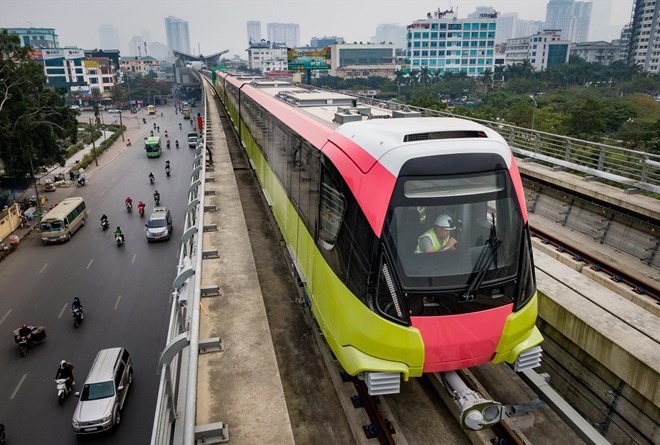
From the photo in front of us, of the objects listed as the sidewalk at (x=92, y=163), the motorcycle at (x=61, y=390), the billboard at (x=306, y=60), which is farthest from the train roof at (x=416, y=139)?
the billboard at (x=306, y=60)

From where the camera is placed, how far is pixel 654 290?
10.1m

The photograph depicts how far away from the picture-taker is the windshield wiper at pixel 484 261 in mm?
5555

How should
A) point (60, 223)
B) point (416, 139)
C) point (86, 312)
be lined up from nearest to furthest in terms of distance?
point (416, 139)
point (86, 312)
point (60, 223)

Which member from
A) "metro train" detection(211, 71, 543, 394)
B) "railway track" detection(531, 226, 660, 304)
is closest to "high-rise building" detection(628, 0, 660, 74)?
"railway track" detection(531, 226, 660, 304)

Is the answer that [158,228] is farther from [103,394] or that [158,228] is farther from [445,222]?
[445,222]

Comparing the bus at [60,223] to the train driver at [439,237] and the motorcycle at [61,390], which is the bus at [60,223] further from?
the train driver at [439,237]

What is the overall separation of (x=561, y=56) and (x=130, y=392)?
483 ft

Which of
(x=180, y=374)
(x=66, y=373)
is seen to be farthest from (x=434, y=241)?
(x=66, y=373)

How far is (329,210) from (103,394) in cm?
1064

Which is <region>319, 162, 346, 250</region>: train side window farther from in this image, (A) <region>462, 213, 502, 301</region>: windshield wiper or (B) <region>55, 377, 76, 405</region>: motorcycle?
(B) <region>55, 377, 76, 405</region>: motorcycle

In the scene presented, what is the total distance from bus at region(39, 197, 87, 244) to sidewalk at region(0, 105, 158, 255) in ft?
7.10

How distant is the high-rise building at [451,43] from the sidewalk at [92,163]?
68.6 m

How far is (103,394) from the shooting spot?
539 inches

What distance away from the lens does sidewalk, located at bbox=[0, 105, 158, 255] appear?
105ft
